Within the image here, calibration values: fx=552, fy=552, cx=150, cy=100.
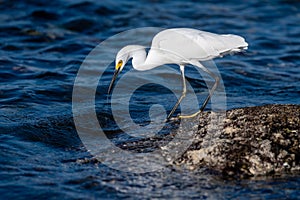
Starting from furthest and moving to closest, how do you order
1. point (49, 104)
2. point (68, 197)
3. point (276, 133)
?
1. point (49, 104)
2. point (276, 133)
3. point (68, 197)

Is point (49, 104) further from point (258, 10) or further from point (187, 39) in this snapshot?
point (258, 10)

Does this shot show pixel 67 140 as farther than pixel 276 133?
Yes

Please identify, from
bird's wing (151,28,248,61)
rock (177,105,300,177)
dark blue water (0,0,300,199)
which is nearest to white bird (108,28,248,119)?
bird's wing (151,28,248,61)

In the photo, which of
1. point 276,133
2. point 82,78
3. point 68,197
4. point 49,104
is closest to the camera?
point 68,197

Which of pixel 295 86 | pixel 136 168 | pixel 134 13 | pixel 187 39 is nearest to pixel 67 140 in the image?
pixel 136 168

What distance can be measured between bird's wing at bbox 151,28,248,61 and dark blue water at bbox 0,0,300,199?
905mm

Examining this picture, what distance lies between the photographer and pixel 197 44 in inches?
231

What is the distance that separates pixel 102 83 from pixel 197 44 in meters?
2.34

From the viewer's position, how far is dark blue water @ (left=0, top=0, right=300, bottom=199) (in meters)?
4.39

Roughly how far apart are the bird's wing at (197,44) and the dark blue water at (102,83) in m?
0.90

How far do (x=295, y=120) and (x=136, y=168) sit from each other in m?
1.45

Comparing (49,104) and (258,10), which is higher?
(258,10)

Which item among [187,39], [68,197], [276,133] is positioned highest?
[187,39]

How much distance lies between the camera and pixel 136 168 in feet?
15.3
